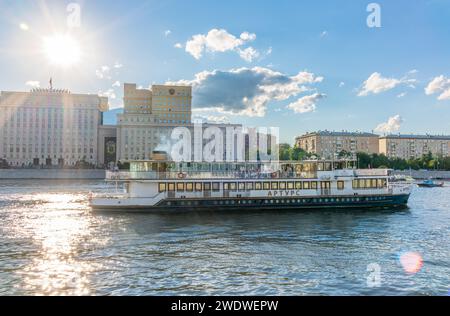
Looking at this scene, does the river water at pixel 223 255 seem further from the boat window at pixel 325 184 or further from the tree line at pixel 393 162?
the tree line at pixel 393 162

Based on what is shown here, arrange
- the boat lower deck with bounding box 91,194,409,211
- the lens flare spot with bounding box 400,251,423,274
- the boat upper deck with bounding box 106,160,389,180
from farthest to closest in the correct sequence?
the boat upper deck with bounding box 106,160,389,180 < the boat lower deck with bounding box 91,194,409,211 < the lens flare spot with bounding box 400,251,423,274

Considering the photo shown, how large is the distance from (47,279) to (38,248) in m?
8.23

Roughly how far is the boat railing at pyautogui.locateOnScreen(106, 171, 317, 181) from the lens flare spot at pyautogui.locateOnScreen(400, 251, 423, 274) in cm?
2558

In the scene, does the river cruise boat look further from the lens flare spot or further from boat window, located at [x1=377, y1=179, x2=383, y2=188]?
the lens flare spot

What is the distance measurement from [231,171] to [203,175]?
12.7 feet

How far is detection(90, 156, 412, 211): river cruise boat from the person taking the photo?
47031 millimetres

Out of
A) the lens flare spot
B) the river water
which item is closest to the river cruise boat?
the river water

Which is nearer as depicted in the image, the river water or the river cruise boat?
the river water

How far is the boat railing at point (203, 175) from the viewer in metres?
47.1

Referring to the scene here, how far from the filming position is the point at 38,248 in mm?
27828

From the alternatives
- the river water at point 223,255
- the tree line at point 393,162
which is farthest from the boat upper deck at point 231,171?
the tree line at point 393,162

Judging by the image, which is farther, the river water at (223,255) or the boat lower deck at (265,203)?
the boat lower deck at (265,203)

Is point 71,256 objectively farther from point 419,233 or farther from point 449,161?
point 449,161
